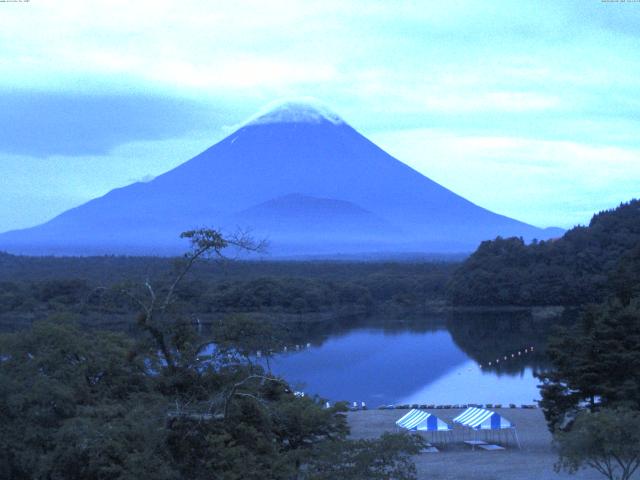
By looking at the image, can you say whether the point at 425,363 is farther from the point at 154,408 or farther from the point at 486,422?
the point at 154,408

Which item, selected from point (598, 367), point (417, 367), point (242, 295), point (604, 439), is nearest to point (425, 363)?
point (417, 367)

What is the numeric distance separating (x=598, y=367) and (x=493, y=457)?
195cm

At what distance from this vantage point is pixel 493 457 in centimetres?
1267

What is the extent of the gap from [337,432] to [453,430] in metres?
5.61

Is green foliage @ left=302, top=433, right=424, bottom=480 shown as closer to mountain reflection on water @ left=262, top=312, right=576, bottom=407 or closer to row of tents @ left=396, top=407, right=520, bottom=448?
row of tents @ left=396, top=407, right=520, bottom=448

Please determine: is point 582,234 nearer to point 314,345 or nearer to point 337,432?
point 314,345

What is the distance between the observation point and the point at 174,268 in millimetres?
6500

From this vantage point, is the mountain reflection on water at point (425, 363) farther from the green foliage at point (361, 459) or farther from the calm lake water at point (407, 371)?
the green foliage at point (361, 459)

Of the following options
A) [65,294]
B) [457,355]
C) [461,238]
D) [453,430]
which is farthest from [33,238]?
[453,430]

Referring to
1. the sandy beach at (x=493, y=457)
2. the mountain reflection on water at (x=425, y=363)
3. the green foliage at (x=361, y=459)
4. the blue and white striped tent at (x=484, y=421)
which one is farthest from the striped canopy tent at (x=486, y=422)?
the green foliage at (x=361, y=459)

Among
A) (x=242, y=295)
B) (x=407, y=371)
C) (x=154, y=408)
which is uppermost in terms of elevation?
(x=154, y=408)

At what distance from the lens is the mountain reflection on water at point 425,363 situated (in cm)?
2050

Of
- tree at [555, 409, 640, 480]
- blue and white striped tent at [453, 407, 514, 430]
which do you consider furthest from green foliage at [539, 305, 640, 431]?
tree at [555, 409, 640, 480]

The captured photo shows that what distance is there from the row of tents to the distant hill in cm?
2225
